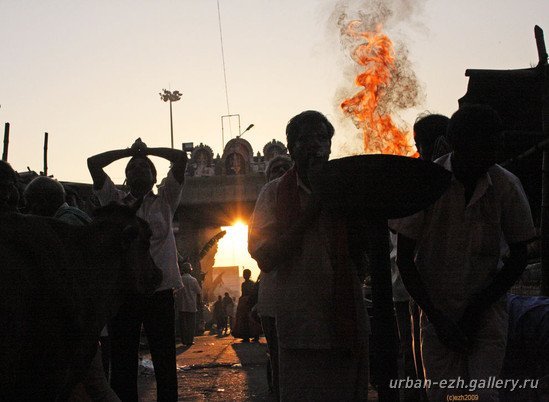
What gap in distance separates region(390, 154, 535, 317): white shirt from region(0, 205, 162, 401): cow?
152 cm

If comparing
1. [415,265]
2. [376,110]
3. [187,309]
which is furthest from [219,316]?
[415,265]

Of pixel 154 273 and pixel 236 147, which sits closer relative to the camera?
pixel 154 273

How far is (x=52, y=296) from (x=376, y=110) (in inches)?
178

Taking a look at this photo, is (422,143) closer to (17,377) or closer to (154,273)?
(154,273)

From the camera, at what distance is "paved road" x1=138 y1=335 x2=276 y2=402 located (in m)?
7.90

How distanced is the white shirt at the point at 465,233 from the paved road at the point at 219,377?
4427 millimetres

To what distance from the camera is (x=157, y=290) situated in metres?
5.32

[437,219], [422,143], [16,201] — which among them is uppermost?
[422,143]

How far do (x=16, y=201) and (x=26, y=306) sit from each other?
1312 millimetres

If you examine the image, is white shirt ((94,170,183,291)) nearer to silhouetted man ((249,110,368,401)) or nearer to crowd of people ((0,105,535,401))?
crowd of people ((0,105,535,401))

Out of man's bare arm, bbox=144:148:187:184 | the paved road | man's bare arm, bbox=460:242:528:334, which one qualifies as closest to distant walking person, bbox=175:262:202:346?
the paved road

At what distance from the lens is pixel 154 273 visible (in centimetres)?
442

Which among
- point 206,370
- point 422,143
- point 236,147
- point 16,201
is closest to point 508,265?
point 422,143

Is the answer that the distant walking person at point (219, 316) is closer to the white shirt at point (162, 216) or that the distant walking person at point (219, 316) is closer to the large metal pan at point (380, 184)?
the white shirt at point (162, 216)
